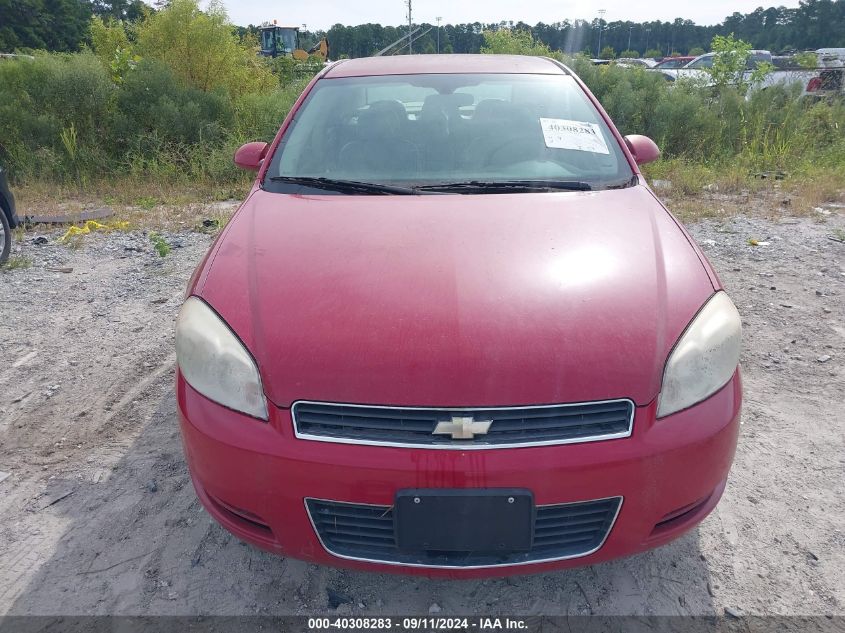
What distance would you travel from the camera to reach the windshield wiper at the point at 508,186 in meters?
2.40

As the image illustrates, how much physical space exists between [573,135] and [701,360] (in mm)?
1337

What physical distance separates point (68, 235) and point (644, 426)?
550 cm

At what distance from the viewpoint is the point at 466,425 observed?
1.51 m

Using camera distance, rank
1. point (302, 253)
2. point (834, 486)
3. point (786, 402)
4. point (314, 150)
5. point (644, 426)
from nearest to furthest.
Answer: point (644, 426), point (302, 253), point (834, 486), point (314, 150), point (786, 402)

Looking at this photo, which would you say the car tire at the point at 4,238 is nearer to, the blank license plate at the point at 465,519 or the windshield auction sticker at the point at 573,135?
the windshield auction sticker at the point at 573,135

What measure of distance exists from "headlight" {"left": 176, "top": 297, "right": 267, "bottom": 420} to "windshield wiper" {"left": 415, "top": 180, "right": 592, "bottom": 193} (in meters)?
1.03

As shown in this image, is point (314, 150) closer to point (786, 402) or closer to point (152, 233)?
point (786, 402)

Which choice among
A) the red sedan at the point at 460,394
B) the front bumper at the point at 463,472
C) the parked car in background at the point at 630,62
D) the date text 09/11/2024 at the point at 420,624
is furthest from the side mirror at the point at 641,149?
the parked car in background at the point at 630,62

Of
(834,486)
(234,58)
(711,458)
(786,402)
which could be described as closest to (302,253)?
(711,458)

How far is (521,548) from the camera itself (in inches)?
61.6

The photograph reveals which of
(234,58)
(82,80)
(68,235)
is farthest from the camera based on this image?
(234,58)

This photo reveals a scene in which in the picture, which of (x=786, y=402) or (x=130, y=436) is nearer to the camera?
(x=130, y=436)

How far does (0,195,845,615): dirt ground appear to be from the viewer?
188 cm

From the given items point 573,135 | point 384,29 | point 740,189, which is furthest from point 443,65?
point 384,29
